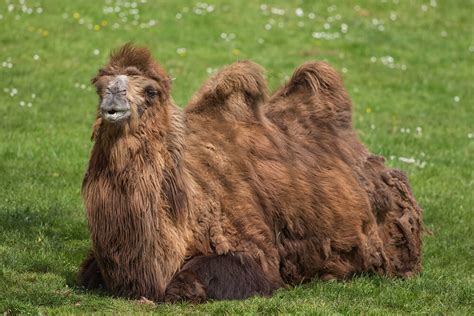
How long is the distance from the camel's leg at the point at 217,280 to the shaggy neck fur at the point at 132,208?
0.37ft

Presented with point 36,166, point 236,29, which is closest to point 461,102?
point 236,29

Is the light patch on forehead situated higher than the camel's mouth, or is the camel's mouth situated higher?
the light patch on forehead

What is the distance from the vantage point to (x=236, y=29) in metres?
23.3

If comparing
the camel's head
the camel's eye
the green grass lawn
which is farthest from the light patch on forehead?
the green grass lawn

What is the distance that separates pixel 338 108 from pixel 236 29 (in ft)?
41.6

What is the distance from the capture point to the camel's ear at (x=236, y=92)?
32.1 feet

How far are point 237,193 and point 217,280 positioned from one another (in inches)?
36.9

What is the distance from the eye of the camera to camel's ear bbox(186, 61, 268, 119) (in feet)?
32.1

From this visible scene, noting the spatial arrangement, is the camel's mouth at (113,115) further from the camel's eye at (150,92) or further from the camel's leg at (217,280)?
the camel's leg at (217,280)

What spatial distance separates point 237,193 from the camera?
360 inches

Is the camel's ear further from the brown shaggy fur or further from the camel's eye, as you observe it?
the camel's eye

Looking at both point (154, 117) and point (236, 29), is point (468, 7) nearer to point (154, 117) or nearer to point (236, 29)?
point (236, 29)

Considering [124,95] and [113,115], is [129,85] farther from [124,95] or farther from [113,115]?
[113,115]

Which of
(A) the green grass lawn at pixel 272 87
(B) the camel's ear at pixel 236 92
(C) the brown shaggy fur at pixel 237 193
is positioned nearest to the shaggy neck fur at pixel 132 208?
(C) the brown shaggy fur at pixel 237 193
